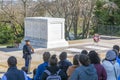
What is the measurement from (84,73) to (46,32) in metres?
14.9

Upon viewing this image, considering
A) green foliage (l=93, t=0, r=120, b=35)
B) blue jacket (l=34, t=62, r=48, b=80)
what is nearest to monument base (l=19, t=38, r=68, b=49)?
blue jacket (l=34, t=62, r=48, b=80)

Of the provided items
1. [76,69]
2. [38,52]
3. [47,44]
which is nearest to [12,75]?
[76,69]

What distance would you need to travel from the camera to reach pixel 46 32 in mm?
20891

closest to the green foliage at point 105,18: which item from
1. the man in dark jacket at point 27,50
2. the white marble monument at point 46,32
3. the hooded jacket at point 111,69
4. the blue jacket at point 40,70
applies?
the white marble monument at point 46,32

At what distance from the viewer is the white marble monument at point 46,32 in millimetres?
20842

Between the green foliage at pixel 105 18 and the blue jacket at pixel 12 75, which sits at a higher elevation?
the green foliage at pixel 105 18

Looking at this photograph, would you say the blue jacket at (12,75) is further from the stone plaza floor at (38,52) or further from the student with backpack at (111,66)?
the stone plaza floor at (38,52)

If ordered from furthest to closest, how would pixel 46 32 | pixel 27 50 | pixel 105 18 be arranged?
1. pixel 105 18
2. pixel 46 32
3. pixel 27 50

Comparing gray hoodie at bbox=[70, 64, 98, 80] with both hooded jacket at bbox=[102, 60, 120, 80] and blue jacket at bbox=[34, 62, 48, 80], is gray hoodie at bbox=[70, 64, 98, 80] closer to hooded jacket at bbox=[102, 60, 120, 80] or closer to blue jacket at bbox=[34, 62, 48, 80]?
hooded jacket at bbox=[102, 60, 120, 80]

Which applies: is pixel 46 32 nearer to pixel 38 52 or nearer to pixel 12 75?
pixel 38 52

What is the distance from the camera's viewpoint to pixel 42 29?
21172mm

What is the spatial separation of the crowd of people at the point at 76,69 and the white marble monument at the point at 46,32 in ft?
43.4

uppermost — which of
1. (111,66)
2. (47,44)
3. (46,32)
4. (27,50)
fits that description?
(46,32)

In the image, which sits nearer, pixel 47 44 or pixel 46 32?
pixel 47 44
